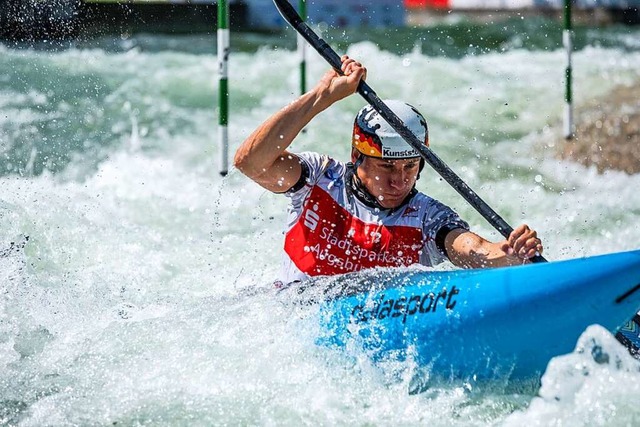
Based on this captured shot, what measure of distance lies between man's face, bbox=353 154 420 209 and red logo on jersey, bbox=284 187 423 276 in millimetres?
114

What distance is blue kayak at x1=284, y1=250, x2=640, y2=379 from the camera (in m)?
3.29

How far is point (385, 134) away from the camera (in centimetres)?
388

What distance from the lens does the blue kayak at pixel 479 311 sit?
3.29 meters

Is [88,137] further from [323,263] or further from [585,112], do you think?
[323,263]

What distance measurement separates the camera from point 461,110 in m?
10.6

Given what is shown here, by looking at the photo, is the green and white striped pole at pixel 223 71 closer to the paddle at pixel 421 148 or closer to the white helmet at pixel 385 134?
the paddle at pixel 421 148

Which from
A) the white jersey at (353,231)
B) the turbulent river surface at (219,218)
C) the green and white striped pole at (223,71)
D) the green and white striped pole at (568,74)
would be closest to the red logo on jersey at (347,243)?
the white jersey at (353,231)

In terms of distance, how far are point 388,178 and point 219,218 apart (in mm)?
3556

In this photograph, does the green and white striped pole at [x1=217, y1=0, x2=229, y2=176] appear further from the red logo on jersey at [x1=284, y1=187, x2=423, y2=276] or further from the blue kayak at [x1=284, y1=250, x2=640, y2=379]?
the blue kayak at [x1=284, y1=250, x2=640, y2=379]

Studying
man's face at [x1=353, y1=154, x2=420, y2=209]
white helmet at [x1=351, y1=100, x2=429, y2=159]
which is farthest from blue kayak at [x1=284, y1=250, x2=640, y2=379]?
white helmet at [x1=351, y1=100, x2=429, y2=159]

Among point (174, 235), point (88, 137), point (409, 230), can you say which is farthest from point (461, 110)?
point (409, 230)

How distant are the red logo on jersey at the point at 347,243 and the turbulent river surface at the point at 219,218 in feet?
0.72

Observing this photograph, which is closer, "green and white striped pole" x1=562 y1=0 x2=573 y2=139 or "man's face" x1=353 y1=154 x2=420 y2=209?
"man's face" x1=353 y1=154 x2=420 y2=209

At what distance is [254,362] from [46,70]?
799cm
